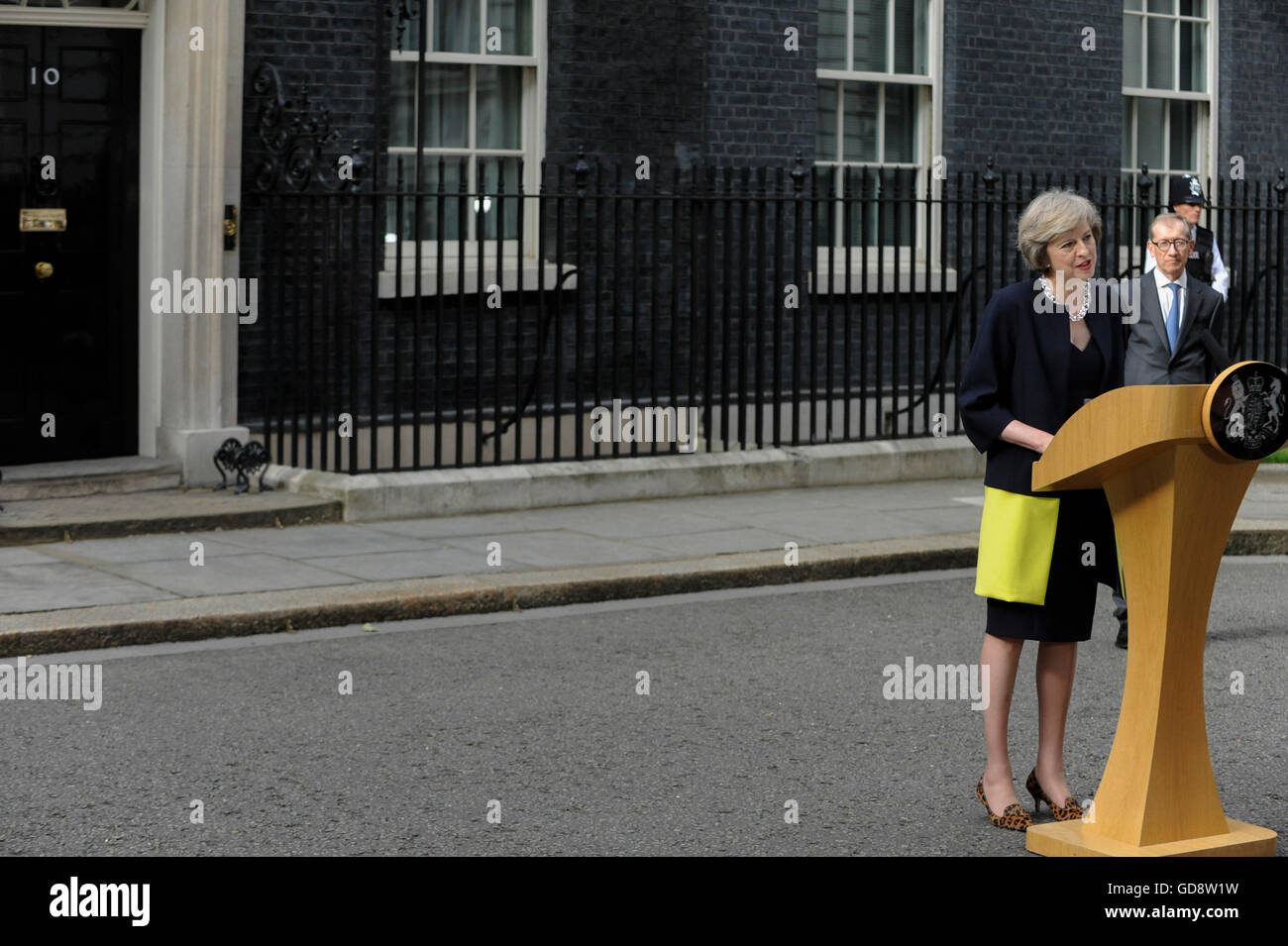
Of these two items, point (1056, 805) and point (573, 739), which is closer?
point (1056, 805)

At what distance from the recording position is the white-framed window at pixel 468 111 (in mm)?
12953

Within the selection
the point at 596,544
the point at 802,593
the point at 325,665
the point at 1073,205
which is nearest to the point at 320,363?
the point at 596,544

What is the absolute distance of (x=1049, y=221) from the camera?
541cm

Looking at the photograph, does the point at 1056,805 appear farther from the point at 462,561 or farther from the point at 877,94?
the point at 877,94

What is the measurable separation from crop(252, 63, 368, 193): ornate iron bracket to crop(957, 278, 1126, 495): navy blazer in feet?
21.3

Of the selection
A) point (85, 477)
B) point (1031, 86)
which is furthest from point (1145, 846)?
point (1031, 86)

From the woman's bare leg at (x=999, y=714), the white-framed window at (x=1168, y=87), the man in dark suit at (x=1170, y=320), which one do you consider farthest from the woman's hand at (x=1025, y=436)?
the white-framed window at (x=1168, y=87)

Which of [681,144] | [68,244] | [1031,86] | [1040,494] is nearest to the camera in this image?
[1040,494]

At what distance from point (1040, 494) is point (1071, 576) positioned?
24 cm

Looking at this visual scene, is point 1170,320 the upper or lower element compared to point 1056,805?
upper

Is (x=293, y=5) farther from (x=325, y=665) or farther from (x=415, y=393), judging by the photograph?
(x=325, y=665)

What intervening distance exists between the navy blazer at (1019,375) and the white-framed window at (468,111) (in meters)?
7.55

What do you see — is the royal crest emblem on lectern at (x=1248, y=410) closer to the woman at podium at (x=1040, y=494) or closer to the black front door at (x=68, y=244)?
the woman at podium at (x=1040, y=494)

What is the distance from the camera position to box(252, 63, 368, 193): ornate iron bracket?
11.5m
